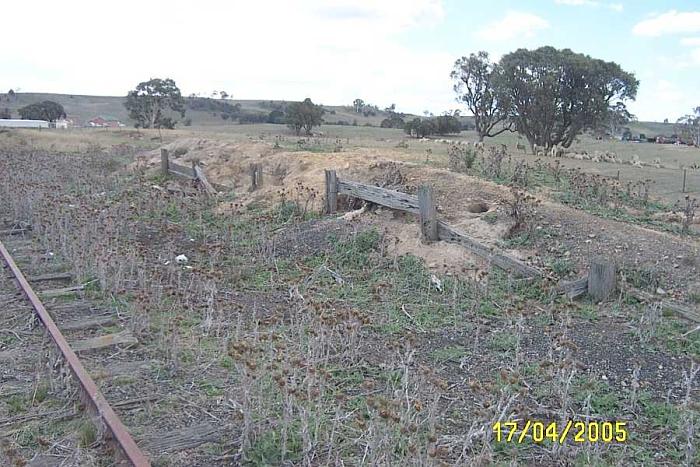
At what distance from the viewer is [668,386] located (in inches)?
204

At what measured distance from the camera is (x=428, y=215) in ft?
29.5

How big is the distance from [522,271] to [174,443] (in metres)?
4.68

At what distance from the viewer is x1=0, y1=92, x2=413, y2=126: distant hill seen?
9075 cm

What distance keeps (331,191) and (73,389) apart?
6884 mm

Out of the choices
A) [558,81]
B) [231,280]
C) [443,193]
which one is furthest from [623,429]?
[558,81]

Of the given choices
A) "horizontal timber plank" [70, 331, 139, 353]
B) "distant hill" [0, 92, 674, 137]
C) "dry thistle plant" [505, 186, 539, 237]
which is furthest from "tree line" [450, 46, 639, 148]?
"distant hill" [0, 92, 674, 137]

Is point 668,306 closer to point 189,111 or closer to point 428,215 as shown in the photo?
point 428,215

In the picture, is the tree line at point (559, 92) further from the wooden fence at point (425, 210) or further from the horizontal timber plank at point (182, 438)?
the horizontal timber plank at point (182, 438)

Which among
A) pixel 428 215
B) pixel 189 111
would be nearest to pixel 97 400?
pixel 428 215

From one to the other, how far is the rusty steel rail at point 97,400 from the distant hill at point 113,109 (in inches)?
3099

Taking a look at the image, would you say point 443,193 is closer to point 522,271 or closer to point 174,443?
point 522,271

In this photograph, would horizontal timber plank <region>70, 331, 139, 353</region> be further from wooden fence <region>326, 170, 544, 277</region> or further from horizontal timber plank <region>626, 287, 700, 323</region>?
horizontal timber plank <region>626, 287, 700, 323</region>

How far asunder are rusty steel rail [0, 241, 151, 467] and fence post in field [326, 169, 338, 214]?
5.43 metres

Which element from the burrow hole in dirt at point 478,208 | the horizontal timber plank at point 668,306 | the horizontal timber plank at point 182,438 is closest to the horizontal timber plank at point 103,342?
the horizontal timber plank at point 182,438
